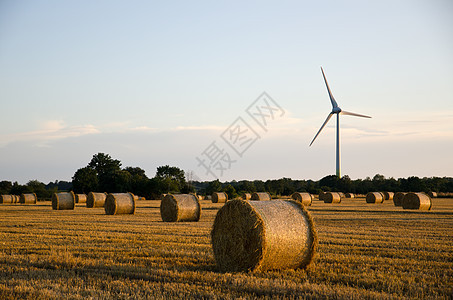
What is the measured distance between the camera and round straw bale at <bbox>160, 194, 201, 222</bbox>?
69.6 feet

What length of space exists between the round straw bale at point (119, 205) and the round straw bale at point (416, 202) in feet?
58.0

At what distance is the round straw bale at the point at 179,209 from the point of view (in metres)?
21.2

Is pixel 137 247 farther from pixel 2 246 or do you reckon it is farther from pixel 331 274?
pixel 331 274

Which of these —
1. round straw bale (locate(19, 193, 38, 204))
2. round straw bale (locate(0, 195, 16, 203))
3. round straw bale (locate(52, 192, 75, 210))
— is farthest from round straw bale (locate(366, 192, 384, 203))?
round straw bale (locate(0, 195, 16, 203))

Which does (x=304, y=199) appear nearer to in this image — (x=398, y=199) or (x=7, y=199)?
(x=398, y=199)

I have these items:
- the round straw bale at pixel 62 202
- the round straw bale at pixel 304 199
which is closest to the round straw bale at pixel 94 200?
the round straw bale at pixel 62 202

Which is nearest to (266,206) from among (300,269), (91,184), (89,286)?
(300,269)

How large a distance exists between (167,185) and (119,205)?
124 feet

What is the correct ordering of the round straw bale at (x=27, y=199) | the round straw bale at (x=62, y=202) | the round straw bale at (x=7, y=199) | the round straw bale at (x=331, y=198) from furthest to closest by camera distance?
the round straw bale at (x=331, y=198)
the round straw bale at (x=7, y=199)
the round straw bale at (x=27, y=199)
the round straw bale at (x=62, y=202)

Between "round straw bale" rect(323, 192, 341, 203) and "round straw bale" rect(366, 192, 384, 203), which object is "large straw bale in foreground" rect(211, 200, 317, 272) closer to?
"round straw bale" rect(366, 192, 384, 203)

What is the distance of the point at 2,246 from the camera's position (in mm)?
12031

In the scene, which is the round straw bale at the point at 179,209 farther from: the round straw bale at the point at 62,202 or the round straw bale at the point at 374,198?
the round straw bale at the point at 374,198

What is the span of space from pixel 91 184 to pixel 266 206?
60.1 m

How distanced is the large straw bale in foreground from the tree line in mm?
45333
